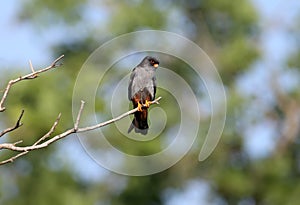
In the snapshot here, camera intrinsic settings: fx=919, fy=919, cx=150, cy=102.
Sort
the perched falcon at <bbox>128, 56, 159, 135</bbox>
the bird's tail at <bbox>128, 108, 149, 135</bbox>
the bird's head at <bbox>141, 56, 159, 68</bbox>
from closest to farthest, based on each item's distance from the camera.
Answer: the bird's tail at <bbox>128, 108, 149, 135</bbox> < the perched falcon at <bbox>128, 56, 159, 135</bbox> < the bird's head at <bbox>141, 56, 159, 68</bbox>

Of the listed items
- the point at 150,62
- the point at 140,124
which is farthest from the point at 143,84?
the point at 140,124

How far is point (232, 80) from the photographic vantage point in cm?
2184

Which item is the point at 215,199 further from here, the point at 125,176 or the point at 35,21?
the point at 35,21

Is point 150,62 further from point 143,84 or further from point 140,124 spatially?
point 140,124

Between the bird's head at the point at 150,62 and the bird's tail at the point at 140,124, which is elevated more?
the bird's head at the point at 150,62

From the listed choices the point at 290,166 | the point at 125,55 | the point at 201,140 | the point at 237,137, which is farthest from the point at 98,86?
the point at 290,166

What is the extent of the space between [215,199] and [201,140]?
94.5 inches

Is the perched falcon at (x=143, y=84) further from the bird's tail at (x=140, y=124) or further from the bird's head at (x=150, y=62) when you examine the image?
the bird's tail at (x=140, y=124)

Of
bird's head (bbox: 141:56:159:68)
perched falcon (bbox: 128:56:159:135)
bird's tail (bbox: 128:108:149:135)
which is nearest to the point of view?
bird's tail (bbox: 128:108:149:135)

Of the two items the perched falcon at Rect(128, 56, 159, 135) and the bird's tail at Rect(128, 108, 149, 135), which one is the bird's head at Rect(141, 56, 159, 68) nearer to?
the perched falcon at Rect(128, 56, 159, 135)

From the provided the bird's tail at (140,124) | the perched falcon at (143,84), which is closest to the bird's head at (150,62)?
the perched falcon at (143,84)

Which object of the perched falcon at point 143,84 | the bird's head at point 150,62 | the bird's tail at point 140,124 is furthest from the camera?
the bird's head at point 150,62

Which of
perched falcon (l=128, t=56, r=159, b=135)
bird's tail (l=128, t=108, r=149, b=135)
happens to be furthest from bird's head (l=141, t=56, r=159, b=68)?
bird's tail (l=128, t=108, r=149, b=135)

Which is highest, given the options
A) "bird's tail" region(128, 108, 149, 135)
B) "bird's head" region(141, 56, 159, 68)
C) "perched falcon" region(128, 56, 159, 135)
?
"bird's head" region(141, 56, 159, 68)
